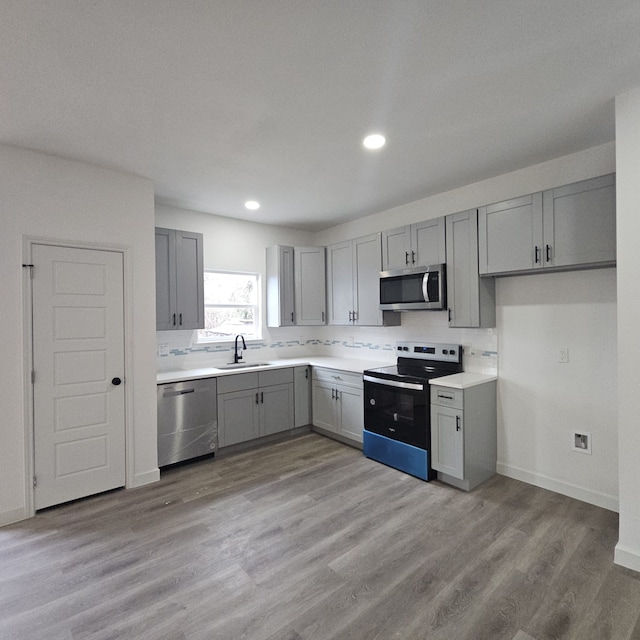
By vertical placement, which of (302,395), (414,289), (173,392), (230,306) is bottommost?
(302,395)

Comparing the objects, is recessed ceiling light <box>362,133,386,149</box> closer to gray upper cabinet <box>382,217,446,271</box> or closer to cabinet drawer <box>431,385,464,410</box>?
gray upper cabinet <box>382,217,446,271</box>

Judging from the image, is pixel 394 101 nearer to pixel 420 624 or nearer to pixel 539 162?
pixel 539 162

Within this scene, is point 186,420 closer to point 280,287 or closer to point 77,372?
point 77,372

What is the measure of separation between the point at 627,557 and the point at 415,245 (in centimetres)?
275

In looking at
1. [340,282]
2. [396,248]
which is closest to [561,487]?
[396,248]

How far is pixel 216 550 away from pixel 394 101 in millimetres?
2905

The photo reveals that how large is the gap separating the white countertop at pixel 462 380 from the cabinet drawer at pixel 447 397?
0.11 ft

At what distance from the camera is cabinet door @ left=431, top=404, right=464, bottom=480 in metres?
3.00

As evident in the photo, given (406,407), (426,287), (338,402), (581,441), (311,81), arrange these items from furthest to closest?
(338,402) → (426,287) → (406,407) → (581,441) → (311,81)

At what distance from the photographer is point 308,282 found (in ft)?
15.6

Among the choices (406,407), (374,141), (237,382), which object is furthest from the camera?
(237,382)

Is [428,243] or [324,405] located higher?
[428,243]

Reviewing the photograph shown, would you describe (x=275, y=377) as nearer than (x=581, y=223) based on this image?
No

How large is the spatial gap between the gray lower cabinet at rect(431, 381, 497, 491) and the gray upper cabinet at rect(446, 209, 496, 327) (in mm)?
602
